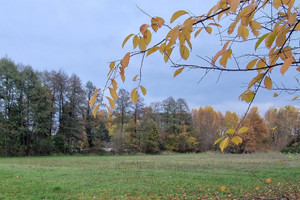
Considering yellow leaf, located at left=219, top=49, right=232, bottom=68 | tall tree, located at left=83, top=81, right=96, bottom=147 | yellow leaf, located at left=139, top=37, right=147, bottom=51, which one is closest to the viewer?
yellow leaf, located at left=219, top=49, right=232, bottom=68

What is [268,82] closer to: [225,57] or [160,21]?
[225,57]

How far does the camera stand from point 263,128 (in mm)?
34844

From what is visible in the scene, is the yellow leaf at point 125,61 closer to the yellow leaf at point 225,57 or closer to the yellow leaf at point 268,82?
the yellow leaf at point 225,57

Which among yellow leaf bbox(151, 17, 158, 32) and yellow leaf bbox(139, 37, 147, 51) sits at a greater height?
yellow leaf bbox(151, 17, 158, 32)

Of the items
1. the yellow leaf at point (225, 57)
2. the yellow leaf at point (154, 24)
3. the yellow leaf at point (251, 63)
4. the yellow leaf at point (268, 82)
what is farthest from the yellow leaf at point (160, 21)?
the yellow leaf at point (268, 82)

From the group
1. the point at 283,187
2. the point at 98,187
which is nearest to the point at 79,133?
the point at 98,187

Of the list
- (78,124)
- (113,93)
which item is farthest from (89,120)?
(113,93)

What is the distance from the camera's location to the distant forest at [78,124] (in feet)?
80.0

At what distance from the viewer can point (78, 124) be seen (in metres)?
28.8

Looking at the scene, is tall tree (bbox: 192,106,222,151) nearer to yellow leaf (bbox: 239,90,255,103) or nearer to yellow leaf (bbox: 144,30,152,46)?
yellow leaf (bbox: 239,90,255,103)

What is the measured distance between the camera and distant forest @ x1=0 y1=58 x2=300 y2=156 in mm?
24375

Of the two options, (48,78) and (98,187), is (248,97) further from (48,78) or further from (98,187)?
(48,78)

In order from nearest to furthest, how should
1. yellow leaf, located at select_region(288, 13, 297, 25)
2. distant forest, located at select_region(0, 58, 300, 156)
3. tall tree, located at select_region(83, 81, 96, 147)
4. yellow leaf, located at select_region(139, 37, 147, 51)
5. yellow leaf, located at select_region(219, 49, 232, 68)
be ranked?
yellow leaf, located at select_region(288, 13, 297, 25), yellow leaf, located at select_region(219, 49, 232, 68), yellow leaf, located at select_region(139, 37, 147, 51), distant forest, located at select_region(0, 58, 300, 156), tall tree, located at select_region(83, 81, 96, 147)

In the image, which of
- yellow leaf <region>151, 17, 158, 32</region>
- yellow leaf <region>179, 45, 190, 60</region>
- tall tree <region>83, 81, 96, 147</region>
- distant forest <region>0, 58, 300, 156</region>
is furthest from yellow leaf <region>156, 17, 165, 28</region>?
tall tree <region>83, 81, 96, 147</region>
